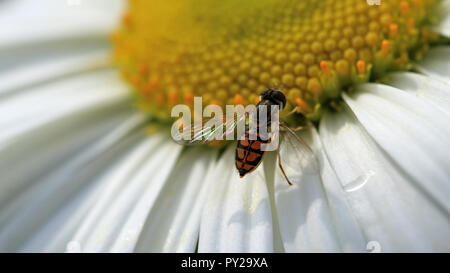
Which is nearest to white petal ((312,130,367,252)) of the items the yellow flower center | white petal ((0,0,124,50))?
the yellow flower center

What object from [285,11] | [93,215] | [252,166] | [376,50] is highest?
[285,11]

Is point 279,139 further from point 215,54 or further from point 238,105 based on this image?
point 215,54

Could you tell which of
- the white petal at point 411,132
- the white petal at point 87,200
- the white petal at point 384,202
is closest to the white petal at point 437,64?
the white petal at point 411,132

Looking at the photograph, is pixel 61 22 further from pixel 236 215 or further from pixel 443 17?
pixel 443 17

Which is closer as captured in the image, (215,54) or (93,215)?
(93,215)

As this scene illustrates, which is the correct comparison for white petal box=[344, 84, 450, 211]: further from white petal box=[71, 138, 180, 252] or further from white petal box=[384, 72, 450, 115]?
white petal box=[71, 138, 180, 252]

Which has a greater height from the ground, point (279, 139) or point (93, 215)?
point (279, 139)
